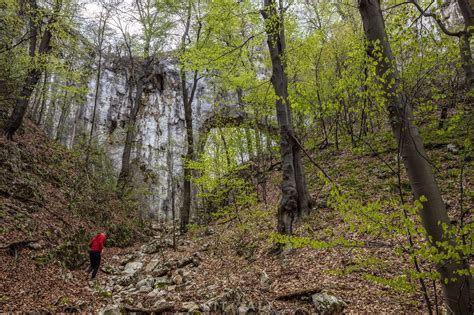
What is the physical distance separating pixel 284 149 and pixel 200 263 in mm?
4265

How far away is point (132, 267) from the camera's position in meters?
9.47

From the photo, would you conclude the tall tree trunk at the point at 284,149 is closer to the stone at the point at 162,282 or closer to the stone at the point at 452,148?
the stone at the point at 162,282

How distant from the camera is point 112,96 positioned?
30.2 metres

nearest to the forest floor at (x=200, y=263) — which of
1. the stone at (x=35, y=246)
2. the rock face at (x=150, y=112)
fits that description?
the stone at (x=35, y=246)

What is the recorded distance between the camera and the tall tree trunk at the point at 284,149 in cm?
726

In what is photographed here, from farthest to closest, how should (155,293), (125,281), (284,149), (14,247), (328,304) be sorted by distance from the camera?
(125,281) < (284,149) < (14,247) < (155,293) < (328,304)

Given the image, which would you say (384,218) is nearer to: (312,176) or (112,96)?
(312,176)

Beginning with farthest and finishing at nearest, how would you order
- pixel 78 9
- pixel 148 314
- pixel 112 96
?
pixel 112 96 → pixel 78 9 → pixel 148 314

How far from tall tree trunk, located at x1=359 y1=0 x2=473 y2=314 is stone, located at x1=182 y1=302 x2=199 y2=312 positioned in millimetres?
3780

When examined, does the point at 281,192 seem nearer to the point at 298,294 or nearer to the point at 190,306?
the point at 298,294

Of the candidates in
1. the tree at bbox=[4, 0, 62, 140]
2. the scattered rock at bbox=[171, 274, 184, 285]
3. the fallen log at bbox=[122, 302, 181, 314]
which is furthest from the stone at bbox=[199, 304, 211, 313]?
the tree at bbox=[4, 0, 62, 140]

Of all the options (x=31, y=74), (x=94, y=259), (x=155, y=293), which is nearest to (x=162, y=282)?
(x=155, y=293)

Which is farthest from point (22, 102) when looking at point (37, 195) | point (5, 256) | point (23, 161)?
point (5, 256)

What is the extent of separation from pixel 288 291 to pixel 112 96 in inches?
1171
